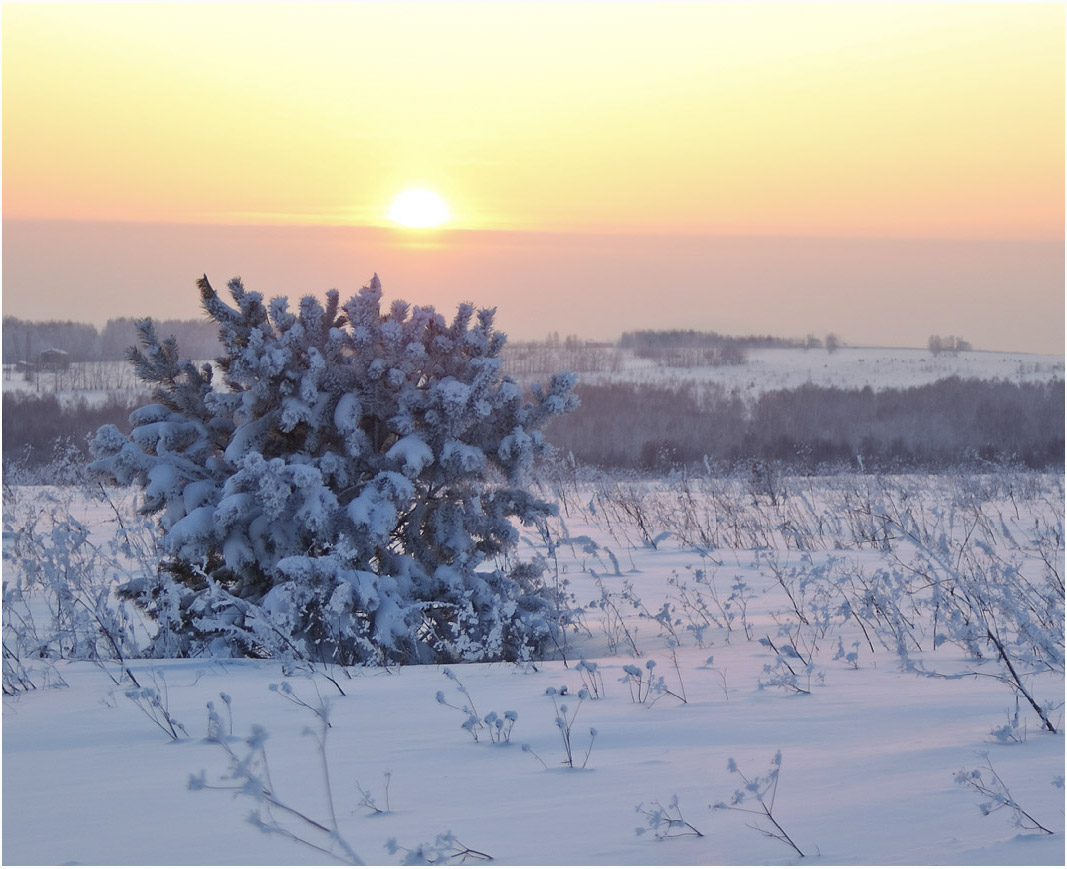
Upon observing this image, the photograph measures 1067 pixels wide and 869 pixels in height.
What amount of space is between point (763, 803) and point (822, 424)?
123ft

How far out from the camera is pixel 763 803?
260cm

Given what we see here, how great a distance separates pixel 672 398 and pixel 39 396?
90.3 ft

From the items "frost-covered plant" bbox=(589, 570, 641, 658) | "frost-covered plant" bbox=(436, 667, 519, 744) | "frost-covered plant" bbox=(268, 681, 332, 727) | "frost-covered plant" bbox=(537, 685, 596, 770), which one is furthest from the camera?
"frost-covered plant" bbox=(589, 570, 641, 658)

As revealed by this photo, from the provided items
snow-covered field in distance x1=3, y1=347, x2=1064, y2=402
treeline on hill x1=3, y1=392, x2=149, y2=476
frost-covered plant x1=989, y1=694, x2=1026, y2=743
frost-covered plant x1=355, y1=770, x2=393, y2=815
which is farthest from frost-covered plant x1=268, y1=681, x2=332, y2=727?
snow-covered field in distance x1=3, y1=347, x2=1064, y2=402

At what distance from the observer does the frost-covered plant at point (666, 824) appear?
2.63 m

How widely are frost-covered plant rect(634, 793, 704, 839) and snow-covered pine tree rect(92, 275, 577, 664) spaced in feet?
8.19

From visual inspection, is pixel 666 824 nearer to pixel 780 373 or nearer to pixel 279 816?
pixel 279 816

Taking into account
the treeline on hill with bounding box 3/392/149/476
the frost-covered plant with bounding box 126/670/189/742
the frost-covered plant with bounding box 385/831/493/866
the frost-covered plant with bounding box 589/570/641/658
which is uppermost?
the frost-covered plant with bounding box 385/831/493/866

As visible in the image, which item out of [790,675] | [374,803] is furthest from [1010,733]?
[374,803]

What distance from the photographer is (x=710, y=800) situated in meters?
2.92

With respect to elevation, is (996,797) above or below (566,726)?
above

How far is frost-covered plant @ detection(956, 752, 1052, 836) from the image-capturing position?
2.59m

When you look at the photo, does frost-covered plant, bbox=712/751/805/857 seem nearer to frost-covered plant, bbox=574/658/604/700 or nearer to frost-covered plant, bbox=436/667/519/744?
frost-covered plant, bbox=436/667/519/744

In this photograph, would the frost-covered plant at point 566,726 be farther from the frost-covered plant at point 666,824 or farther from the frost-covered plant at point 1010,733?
the frost-covered plant at point 1010,733
